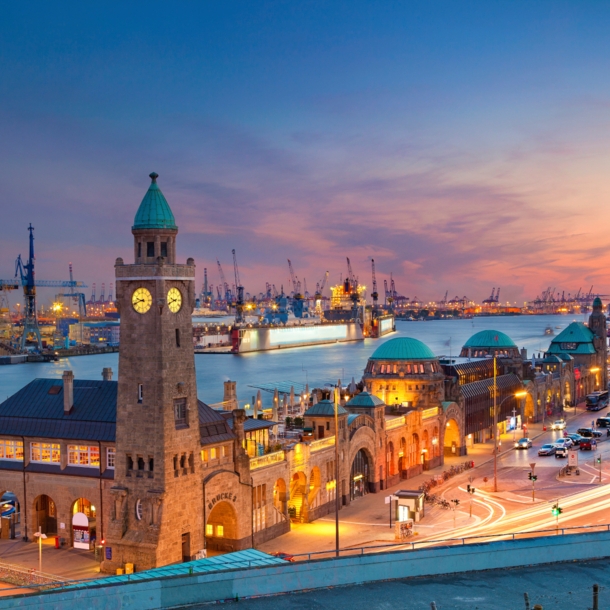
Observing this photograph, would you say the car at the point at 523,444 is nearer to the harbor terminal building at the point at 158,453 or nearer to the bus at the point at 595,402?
the harbor terminal building at the point at 158,453

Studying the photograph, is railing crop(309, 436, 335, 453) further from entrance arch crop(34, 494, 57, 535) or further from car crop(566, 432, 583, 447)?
car crop(566, 432, 583, 447)

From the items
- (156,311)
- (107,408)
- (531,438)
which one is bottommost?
(531,438)

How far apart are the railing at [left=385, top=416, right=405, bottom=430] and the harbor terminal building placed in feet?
13.4

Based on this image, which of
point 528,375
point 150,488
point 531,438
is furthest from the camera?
point 528,375

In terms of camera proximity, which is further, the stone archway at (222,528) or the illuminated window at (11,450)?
the illuminated window at (11,450)

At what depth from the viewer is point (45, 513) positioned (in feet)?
181

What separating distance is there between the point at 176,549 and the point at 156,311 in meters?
13.4

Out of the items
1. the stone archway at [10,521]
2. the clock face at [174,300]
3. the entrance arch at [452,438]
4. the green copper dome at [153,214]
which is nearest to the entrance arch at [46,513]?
the stone archway at [10,521]

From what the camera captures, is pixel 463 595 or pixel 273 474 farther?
pixel 273 474

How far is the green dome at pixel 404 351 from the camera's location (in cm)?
8988

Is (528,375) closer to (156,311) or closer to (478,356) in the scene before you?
(478,356)

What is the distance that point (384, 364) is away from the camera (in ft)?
298

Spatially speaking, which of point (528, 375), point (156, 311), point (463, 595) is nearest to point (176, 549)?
point (156, 311)

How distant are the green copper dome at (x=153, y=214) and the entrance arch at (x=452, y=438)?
50.5 metres
